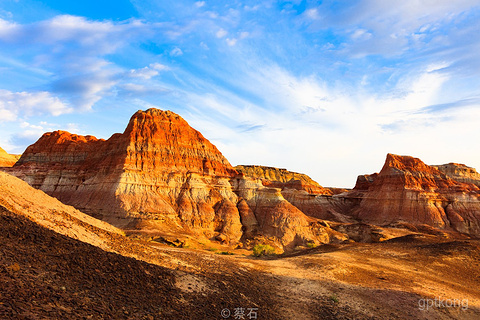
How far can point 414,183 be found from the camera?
7500 cm

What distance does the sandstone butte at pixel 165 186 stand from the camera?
46.5 meters

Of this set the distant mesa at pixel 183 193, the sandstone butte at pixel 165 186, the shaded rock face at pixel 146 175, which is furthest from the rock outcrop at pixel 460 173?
the shaded rock face at pixel 146 175

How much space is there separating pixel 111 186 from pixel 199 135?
20683 millimetres

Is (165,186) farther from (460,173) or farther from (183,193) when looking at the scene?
(460,173)

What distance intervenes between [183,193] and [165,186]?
3.21m

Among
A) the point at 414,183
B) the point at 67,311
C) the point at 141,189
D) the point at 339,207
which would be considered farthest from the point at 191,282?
the point at 339,207

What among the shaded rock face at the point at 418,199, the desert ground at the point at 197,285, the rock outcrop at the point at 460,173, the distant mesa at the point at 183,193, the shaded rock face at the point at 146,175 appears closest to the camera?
the desert ground at the point at 197,285

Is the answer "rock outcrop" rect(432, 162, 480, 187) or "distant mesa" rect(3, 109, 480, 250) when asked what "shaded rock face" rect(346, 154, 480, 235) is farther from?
"rock outcrop" rect(432, 162, 480, 187)

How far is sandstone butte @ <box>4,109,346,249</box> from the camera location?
46500mm

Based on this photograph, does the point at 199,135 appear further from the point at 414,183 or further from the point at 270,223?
the point at 414,183

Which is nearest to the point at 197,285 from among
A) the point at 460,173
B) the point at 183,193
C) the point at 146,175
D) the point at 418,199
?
the point at 183,193

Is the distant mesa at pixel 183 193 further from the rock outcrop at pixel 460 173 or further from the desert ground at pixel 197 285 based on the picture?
the desert ground at pixel 197 285

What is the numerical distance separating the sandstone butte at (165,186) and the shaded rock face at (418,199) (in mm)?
27586

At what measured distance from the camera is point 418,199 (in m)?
71.6
